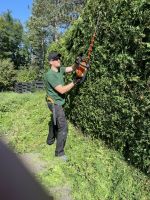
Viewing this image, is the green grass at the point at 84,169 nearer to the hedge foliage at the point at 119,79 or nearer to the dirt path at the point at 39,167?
the dirt path at the point at 39,167

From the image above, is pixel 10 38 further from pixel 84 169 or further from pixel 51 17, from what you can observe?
pixel 84 169

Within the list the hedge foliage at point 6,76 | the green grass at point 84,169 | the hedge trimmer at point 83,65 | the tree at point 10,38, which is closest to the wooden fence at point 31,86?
the hedge foliage at point 6,76

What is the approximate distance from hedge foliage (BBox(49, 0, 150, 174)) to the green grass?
0.65ft

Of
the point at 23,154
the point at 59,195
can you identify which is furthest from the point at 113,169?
the point at 23,154

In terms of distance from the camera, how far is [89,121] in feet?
26.2

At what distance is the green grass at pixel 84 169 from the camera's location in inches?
217

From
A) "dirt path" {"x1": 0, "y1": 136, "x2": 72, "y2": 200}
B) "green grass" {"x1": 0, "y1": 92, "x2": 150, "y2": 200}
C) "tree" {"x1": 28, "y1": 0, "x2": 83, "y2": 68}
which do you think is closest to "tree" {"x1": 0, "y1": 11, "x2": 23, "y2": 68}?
"tree" {"x1": 28, "y1": 0, "x2": 83, "y2": 68}

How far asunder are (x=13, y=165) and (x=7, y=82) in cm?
3825

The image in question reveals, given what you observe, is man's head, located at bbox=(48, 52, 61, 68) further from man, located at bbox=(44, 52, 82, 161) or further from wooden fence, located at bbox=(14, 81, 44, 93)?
wooden fence, located at bbox=(14, 81, 44, 93)

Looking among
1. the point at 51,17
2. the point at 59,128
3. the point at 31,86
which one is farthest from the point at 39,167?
the point at 51,17

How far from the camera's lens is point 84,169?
6.45 meters

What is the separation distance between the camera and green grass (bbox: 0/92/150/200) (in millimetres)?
5520

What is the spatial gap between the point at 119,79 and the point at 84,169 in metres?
1.52

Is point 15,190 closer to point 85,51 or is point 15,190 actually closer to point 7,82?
point 85,51
